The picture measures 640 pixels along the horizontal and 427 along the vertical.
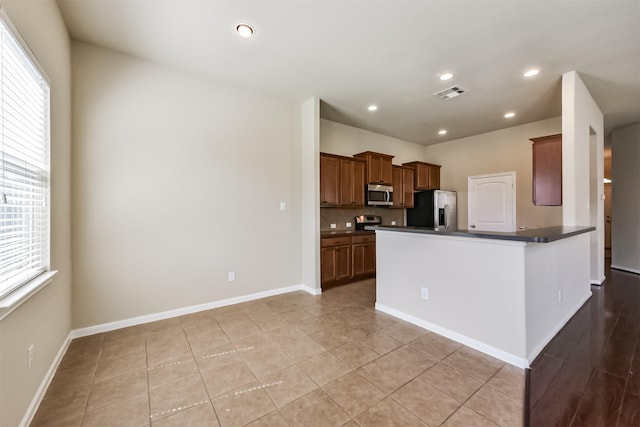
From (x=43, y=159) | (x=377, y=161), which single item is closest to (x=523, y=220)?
(x=377, y=161)

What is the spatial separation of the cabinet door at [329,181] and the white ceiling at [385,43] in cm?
101

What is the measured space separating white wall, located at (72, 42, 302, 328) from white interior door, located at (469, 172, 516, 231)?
14.1ft

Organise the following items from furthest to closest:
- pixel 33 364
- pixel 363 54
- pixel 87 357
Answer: pixel 363 54 → pixel 87 357 → pixel 33 364

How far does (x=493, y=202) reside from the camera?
5660mm

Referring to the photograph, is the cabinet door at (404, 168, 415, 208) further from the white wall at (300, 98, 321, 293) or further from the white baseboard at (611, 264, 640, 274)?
the white baseboard at (611, 264, 640, 274)

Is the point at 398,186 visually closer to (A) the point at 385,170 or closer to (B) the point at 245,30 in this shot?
(A) the point at 385,170

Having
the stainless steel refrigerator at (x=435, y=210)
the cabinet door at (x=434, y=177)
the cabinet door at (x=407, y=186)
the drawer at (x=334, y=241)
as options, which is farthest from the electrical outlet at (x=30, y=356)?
the cabinet door at (x=434, y=177)

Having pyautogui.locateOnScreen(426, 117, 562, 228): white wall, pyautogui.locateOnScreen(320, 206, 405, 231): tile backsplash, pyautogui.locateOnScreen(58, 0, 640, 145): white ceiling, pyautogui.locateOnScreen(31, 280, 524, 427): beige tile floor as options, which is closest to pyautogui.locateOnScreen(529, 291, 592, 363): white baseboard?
pyautogui.locateOnScreen(31, 280, 524, 427): beige tile floor

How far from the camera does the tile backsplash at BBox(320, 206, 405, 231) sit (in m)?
5.06

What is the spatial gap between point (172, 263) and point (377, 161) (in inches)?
157

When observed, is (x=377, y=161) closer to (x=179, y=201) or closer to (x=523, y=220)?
(x=523, y=220)

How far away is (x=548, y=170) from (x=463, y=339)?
3.25 metres

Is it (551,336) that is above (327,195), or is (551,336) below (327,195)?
below

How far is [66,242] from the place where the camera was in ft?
8.17
